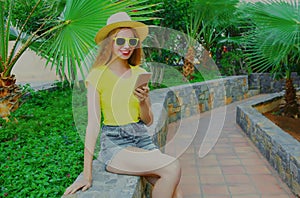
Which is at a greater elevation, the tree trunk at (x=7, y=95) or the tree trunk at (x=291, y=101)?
the tree trunk at (x=7, y=95)

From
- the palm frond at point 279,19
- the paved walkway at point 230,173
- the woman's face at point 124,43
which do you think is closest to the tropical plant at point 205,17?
the palm frond at point 279,19

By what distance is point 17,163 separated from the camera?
261 cm

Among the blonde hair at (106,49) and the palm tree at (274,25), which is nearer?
the blonde hair at (106,49)

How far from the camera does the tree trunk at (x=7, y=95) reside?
11.8 feet

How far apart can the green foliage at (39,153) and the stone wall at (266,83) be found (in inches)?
243

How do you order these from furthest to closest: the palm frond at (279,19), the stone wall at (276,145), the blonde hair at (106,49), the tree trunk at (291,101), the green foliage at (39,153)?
the tree trunk at (291,101) → the palm frond at (279,19) → the stone wall at (276,145) → the green foliage at (39,153) → the blonde hair at (106,49)

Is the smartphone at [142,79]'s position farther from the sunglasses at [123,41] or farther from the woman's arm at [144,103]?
the sunglasses at [123,41]

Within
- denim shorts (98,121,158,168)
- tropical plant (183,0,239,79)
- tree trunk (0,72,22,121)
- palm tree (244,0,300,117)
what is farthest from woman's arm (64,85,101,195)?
tropical plant (183,0,239,79)

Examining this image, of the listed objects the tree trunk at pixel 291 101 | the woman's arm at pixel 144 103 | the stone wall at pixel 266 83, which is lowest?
the stone wall at pixel 266 83

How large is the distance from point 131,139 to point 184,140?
71.8 inches

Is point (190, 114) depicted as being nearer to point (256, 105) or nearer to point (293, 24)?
point (256, 105)

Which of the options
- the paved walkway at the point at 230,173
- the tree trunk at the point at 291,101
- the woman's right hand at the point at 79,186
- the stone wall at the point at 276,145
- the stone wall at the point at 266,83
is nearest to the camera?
the woman's right hand at the point at 79,186

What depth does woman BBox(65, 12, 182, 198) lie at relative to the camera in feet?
6.19

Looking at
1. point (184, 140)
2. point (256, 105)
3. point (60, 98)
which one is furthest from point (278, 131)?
point (60, 98)
